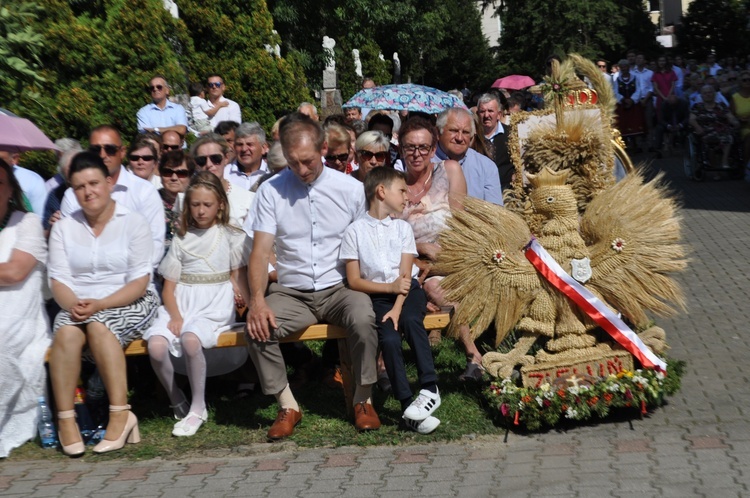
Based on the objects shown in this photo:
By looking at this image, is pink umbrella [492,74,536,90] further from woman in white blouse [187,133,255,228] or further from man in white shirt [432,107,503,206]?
woman in white blouse [187,133,255,228]

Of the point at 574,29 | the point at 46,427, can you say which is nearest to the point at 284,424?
the point at 46,427

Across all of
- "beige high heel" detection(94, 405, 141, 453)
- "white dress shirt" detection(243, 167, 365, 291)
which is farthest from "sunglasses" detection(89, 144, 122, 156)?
"beige high heel" detection(94, 405, 141, 453)

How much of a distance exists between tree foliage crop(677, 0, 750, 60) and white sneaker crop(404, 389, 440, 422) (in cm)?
3463

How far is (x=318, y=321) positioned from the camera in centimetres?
663

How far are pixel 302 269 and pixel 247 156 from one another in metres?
2.39

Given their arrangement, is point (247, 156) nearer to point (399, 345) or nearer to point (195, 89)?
point (399, 345)

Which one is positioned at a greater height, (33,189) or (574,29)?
(574,29)

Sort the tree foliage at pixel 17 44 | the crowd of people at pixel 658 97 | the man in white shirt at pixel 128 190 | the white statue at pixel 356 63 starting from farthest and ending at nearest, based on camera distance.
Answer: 1. the white statue at pixel 356 63
2. the crowd of people at pixel 658 97
3. the tree foliage at pixel 17 44
4. the man in white shirt at pixel 128 190

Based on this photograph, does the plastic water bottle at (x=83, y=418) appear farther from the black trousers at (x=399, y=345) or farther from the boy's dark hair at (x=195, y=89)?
the boy's dark hair at (x=195, y=89)

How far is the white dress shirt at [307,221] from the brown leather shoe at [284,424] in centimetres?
77

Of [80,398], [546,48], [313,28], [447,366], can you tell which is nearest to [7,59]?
[80,398]

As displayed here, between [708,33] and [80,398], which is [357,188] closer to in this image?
[80,398]

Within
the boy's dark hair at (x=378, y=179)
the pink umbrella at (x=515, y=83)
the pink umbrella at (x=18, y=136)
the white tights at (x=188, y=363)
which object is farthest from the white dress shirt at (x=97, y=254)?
the pink umbrella at (x=515, y=83)

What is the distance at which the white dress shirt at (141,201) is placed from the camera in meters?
6.99
